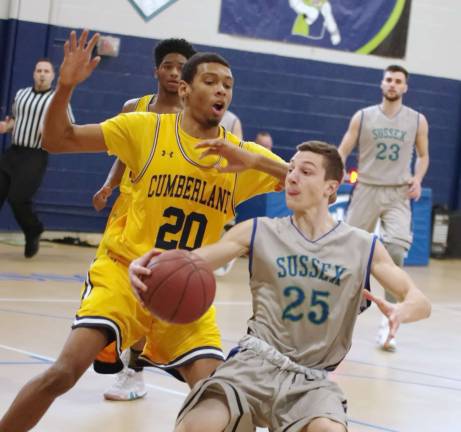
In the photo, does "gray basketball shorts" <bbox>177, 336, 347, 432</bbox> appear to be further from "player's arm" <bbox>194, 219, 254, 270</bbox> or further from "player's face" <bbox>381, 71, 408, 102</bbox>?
"player's face" <bbox>381, 71, 408, 102</bbox>

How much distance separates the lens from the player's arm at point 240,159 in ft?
14.2

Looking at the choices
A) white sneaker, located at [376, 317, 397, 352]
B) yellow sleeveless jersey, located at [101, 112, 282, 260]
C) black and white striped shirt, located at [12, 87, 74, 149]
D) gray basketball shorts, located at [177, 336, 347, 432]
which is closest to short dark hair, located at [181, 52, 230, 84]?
yellow sleeveless jersey, located at [101, 112, 282, 260]

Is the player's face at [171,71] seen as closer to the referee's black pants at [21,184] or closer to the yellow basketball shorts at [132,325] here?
the yellow basketball shorts at [132,325]

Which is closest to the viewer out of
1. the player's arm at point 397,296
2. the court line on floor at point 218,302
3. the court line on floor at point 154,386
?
the player's arm at point 397,296

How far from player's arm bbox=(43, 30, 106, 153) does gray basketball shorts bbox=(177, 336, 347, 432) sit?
118 centimetres

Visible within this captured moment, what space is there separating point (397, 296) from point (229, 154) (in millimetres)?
913

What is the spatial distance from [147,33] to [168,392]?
301 inches

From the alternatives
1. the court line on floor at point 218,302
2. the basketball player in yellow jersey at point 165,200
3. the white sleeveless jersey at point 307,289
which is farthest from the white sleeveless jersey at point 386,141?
the white sleeveless jersey at point 307,289

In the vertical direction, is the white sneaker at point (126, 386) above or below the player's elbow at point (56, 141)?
below

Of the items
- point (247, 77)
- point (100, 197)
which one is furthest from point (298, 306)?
point (247, 77)

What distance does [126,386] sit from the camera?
5734 mm

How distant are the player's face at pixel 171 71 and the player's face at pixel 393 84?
3651mm

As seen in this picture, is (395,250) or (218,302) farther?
(218,302)

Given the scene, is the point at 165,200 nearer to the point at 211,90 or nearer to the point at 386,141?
the point at 211,90
